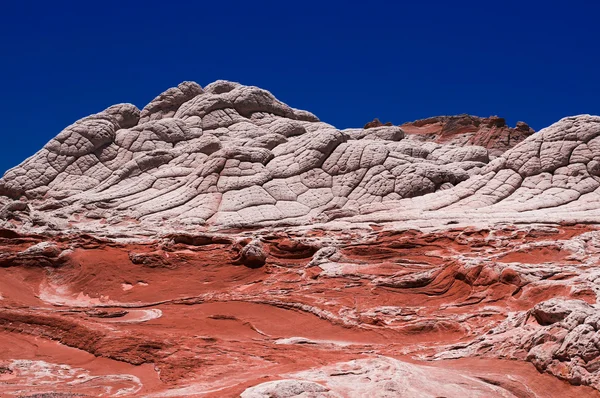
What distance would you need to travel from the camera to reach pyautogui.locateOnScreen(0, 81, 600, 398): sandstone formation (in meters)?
6.95

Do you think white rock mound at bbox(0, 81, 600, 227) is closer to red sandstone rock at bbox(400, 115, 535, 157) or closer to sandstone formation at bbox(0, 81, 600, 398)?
sandstone formation at bbox(0, 81, 600, 398)

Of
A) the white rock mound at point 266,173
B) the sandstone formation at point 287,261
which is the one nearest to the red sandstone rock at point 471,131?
the sandstone formation at point 287,261

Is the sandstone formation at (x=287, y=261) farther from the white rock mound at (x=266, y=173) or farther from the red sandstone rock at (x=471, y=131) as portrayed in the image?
the red sandstone rock at (x=471, y=131)

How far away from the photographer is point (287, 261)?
14180mm

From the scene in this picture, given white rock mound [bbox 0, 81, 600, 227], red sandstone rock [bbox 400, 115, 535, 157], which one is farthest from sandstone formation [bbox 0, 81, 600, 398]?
red sandstone rock [bbox 400, 115, 535, 157]

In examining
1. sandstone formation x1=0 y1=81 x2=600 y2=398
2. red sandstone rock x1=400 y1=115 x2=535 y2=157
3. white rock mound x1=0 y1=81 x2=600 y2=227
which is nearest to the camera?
sandstone formation x1=0 y1=81 x2=600 y2=398

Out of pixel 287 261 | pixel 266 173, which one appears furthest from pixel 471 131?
pixel 287 261

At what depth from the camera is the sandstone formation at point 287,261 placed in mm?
6945

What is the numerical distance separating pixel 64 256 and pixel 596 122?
15.9m

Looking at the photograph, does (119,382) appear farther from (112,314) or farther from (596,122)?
(596,122)

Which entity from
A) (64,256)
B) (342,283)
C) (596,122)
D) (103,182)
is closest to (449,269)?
(342,283)

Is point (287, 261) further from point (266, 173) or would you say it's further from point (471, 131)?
point (471, 131)

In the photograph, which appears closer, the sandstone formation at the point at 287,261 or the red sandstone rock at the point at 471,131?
the sandstone formation at the point at 287,261

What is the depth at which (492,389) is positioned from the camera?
612 cm
